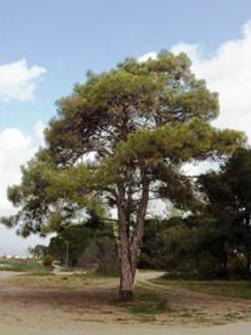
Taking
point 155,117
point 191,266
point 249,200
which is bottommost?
point 191,266

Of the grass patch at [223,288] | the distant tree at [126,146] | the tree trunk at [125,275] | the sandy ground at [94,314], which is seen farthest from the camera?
the grass patch at [223,288]

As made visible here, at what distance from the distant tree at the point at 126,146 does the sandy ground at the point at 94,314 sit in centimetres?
261

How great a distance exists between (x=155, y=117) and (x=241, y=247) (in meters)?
11.5

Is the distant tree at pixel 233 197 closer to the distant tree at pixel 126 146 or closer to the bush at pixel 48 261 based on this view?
the distant tree at pixel 126 146

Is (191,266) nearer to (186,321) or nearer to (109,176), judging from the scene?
(109,176)

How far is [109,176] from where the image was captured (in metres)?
21.5

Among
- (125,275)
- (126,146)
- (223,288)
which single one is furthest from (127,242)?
(223,288)

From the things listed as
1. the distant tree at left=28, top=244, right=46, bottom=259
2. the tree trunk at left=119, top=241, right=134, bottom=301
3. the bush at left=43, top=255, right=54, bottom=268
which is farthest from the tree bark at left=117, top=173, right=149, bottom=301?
the distant tree at left=28, top=244, right=46, bottom=259

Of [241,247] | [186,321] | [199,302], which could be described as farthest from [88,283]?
[186,321]

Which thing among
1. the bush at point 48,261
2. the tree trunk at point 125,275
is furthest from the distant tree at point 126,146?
the bush at point 48,261

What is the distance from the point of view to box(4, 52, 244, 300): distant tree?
2155 centimetres

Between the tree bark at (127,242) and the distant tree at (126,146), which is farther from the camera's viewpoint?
the tree bark at (127,242)

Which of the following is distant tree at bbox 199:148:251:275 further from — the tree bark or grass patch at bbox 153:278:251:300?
the tree bark

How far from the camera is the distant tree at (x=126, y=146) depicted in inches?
848
